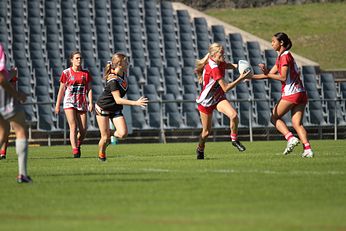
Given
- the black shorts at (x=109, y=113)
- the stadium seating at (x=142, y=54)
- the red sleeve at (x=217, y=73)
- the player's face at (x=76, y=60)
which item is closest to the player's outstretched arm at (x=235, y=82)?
the red sleeve at (x=217, y=73)

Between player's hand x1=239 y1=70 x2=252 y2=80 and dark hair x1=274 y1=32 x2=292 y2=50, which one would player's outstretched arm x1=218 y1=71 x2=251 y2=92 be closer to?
player's hand x1=239 y1=70 x2=252 y2=80

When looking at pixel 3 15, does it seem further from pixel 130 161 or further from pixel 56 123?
pixel 130 161

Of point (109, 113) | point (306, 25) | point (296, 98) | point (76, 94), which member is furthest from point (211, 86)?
point (306, 25)

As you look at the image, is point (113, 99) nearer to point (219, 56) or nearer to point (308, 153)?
point (219, 56)

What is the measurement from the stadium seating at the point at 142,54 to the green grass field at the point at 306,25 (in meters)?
18.5

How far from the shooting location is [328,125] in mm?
35469

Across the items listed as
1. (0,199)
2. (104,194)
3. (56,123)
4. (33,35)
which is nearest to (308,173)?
(104,194)

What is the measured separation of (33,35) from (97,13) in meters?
3.02

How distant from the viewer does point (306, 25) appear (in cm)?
6744

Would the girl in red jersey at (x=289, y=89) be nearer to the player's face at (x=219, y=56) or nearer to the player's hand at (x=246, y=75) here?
the player's hand at (x=246, y=75)

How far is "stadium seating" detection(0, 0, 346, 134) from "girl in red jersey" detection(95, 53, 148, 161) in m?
14.6

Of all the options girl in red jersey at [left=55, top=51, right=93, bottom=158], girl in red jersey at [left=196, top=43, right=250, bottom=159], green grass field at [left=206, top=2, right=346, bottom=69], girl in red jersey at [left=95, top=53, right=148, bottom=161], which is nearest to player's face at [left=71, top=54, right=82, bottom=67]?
girl in red jersey at [left=55, top=51, right=93, bottom=158]

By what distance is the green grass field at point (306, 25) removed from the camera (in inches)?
2386

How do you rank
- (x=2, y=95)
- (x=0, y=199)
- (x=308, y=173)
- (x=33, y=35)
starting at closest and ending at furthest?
(x=0, y=199), (x=2, y=95), (x=308, y=173), (x=33, y=35)
